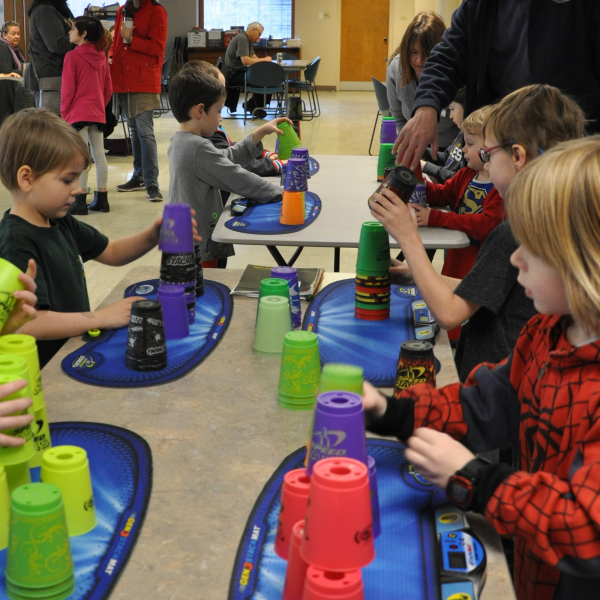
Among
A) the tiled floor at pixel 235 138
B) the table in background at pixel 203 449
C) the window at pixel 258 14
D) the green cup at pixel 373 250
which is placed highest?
the window at pixel 258 14

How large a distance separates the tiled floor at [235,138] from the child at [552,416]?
119 inches

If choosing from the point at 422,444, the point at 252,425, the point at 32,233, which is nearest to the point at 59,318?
the point at 32,233

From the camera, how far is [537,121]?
5.70 feet

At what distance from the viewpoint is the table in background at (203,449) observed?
893mm

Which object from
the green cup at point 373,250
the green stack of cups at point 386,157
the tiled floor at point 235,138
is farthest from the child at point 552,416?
the tiled floor at point 235,138

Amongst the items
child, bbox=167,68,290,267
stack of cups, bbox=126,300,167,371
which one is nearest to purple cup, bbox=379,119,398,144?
child, bbox=167,68,290,267

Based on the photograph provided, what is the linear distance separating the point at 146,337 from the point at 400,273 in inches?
30.1

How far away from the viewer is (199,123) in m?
3.04

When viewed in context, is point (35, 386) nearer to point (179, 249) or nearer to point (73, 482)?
point (73, 482)

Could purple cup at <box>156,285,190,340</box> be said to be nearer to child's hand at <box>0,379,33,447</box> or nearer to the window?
child's hand at <box>0,379,33,447</box>

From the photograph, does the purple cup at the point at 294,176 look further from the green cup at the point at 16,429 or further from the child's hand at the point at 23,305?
the green cup at the point at 16,429

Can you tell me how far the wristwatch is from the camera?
954 mm

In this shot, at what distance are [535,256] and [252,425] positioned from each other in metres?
0.55

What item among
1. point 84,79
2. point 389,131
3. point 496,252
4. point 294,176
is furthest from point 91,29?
point 496,252
